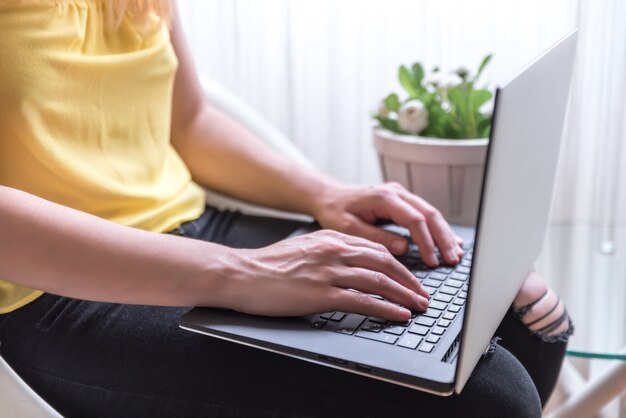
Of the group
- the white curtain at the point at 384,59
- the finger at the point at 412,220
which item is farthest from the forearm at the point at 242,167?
the white curtain at the point at 384,59

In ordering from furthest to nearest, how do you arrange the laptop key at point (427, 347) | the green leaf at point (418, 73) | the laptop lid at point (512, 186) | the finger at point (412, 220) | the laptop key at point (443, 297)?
1. the green leaf at point (418, 73)
2. the finger at point (412, 220)
3. the laptop key at point (443, 297)
4. the laptop key at point (427, 347)
5. the laptop lid at point (512, 186)

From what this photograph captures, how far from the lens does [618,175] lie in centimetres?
172

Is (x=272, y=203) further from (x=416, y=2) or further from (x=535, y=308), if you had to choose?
(x=416, y=2)

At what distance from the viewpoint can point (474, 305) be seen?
0.65 metres

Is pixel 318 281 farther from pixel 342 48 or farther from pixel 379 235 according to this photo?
pixel 342 48

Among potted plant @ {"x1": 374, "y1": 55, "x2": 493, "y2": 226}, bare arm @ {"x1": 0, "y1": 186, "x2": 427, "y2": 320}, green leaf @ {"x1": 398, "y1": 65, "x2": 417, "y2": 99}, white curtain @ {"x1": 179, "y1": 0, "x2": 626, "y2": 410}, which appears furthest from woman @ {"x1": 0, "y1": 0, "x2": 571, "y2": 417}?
white curtain @ {"x1": 179, "y1": 0, "x2": 626, "y2": 410}

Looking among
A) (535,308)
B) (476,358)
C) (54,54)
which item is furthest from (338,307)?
(54,54)

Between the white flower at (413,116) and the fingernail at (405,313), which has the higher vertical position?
the fingernail at (405,313)

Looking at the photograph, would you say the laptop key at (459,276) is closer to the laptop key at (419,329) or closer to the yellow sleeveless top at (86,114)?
the laptop key at (419,329)

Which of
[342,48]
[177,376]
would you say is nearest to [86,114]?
[177,376]

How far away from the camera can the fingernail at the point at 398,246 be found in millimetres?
1001

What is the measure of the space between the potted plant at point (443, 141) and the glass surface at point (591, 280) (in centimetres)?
18

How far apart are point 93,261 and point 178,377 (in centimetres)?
14

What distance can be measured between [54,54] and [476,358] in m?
0.55
